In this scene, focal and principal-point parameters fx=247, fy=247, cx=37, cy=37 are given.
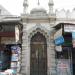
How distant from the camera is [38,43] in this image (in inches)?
945

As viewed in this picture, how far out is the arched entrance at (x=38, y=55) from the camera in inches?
930

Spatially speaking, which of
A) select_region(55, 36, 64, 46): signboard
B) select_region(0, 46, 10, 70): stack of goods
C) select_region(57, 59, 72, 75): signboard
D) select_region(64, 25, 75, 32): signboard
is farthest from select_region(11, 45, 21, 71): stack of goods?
select_region(64, 25, 75, 32): signboard

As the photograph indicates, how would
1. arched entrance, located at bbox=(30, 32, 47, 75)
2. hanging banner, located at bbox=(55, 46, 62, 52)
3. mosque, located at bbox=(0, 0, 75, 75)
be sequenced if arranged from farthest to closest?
arched entrance, located at bbox=(30, 32, 47, 75) < mosque, located at bbox=(0, 0, 75, 75) < hanging banner, located at bbox=(55, 46, 62, 52)

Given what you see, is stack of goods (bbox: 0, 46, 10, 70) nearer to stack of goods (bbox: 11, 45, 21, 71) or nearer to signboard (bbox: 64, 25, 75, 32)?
stack of goods (bbox: 11, 45, 21, 71)

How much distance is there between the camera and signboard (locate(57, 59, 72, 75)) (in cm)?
2316

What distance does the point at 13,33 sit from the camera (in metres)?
24.2

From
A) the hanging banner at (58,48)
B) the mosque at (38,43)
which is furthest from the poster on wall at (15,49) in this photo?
the hanging banner at (58,48)

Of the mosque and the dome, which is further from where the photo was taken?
the dome

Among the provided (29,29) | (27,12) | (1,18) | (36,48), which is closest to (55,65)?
(36,48)

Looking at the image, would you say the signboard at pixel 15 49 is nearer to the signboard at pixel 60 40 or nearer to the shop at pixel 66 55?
the shop at pixel 66 55

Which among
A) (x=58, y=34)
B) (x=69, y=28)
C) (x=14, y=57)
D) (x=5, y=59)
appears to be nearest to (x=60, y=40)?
(x=58, y=34)

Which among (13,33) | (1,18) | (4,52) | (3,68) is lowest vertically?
(3,68)

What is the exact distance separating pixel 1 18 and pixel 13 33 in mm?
2547

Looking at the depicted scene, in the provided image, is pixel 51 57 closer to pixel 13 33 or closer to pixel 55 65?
pixel 55 65
